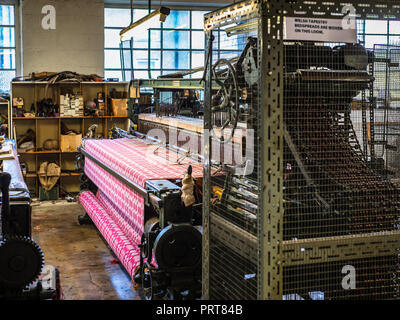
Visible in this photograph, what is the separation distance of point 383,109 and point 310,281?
977 millimetres

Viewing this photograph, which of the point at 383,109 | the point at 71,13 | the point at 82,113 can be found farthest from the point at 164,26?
the point at 383,109

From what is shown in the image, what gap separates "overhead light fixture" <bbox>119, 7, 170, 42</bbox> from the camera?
17.8ft

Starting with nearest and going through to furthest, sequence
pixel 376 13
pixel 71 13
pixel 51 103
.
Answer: pixel 376 13
pixel 51 103
pixel 71 13

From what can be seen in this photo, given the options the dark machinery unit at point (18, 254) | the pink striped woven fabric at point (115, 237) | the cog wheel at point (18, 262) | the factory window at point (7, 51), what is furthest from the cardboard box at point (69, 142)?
the cog wheel at point (18, 262)

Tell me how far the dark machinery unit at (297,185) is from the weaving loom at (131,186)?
3.71ft

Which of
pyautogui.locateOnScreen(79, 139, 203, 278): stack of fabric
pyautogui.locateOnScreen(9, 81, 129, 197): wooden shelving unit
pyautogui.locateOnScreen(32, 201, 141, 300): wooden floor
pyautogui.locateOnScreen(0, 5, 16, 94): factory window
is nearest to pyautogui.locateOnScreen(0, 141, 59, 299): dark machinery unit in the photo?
pyautogui.locateOnScreen(79, 139, 203, 278): stack of fabric

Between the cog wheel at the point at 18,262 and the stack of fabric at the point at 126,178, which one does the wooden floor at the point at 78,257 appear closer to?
the stack of fabric at the point at 126,178

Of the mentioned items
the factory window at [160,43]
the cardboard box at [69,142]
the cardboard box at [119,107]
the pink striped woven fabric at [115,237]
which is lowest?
the pink striped woven fabric at [115,237]

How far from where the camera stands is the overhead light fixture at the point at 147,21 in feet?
17.8

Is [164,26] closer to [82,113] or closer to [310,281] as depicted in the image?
[82,113]

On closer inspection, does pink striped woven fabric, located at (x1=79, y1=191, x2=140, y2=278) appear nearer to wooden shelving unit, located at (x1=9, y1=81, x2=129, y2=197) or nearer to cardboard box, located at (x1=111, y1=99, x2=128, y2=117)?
wooden shelving unit, located at (x1=9, y1=81, x2=129, y2=197)

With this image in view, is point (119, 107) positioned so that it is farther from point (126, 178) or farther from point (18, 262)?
point (18, 262)

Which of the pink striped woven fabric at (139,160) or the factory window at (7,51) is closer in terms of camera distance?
the pink striped woven fabric at (139,160)

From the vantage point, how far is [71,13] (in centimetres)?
1049
